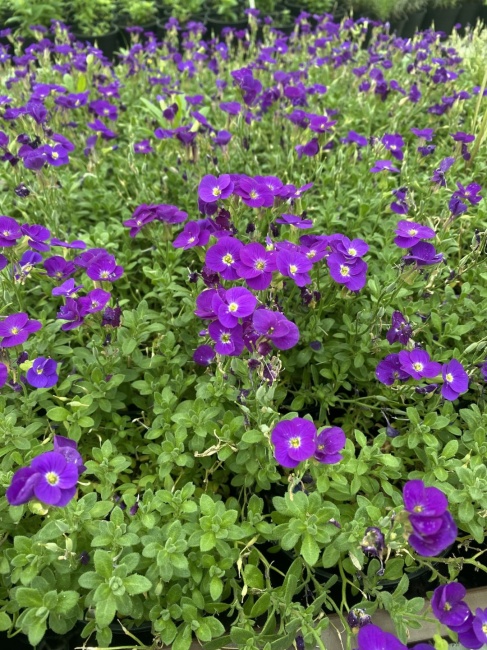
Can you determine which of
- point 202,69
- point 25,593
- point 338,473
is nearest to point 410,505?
point 338,473

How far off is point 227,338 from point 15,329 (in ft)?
2.38

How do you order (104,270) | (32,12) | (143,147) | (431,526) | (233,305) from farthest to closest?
1. (32,12)
2. (143,147)
3. (104,270)
4. (233,305)
5. (431,526)

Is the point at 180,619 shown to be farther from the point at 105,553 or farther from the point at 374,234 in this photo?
the point at 374,234

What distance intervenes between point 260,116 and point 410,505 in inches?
121

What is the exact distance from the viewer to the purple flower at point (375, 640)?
121 cm

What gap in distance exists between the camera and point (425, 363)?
5.65 ft

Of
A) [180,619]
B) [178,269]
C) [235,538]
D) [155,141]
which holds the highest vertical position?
[155,141]

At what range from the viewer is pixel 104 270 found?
1.92 m

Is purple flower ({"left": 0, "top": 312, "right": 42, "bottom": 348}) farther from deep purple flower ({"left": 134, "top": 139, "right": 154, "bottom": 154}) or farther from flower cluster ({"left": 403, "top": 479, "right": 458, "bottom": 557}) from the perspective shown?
deep purple flower ({"left": 134, "top": 139, "right": 154, "bottom": 154})

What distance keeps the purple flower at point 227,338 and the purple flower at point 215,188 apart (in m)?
0.62

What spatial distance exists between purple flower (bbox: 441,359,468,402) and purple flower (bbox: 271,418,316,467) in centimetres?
53

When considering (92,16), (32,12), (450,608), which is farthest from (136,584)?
(92,16)

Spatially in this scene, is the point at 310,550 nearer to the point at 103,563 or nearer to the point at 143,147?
the point at 103,563

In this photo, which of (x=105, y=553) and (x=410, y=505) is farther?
(x=105, y=553)
